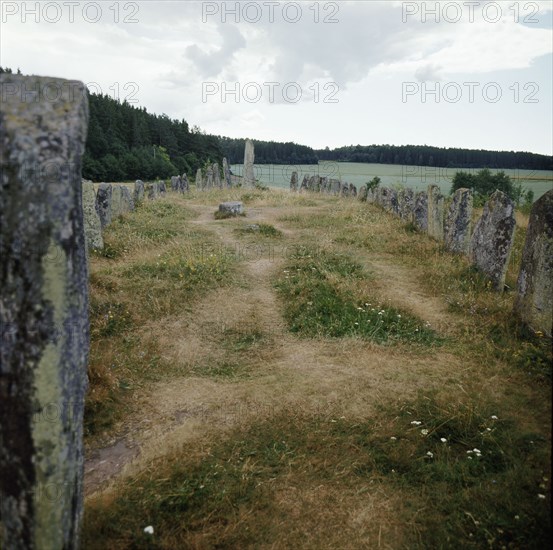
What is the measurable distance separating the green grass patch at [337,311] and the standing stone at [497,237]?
2860mm

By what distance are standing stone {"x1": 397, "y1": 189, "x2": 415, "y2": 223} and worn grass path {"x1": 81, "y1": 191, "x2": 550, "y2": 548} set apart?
22.3 feet

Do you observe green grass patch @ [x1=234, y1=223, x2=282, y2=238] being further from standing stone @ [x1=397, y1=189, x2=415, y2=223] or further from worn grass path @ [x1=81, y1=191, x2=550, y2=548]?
standing stone @ [x1=397, y1=189, x2=415, y2=223]

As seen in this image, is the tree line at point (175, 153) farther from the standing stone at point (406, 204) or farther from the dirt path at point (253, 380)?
the dirt path at point (253, 380)

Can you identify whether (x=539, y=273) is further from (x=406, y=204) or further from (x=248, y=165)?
(x=248, y=165)

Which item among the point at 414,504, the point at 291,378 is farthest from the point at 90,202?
the point at 414,504

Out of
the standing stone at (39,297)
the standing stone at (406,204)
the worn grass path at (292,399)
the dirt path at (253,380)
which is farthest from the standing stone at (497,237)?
the standing stone at (39,297)

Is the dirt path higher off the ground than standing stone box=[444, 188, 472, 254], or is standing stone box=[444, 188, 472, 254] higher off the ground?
standing stone box=[444, 188, 472, 254]

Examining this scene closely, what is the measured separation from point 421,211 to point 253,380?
11631mm

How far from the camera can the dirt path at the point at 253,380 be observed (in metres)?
5.69

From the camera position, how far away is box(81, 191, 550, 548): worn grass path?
4.30m

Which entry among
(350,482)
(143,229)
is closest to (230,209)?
(143,229)

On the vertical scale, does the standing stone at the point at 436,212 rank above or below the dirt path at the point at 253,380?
above

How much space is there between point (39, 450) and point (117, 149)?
63.3 m

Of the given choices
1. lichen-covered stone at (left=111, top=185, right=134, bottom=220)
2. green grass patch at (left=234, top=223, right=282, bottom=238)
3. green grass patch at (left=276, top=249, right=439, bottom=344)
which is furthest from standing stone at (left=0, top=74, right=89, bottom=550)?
lichen-covered stone at (left=111, top=185, right=134, bottom=220)
